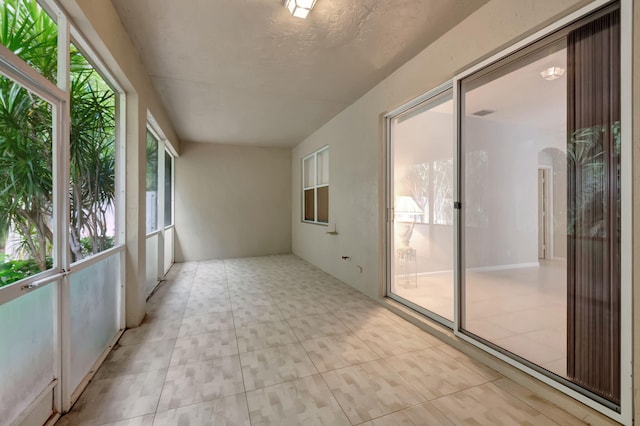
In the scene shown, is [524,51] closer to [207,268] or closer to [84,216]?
[84,216]

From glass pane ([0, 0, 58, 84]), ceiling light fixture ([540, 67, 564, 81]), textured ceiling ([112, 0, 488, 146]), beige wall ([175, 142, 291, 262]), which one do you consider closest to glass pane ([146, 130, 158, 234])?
textured ceiling ([112, 0, 488, 146])

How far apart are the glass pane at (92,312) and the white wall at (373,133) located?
9.42 ft

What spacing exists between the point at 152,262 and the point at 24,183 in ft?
9.96

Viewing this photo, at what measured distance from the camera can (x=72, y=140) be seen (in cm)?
179

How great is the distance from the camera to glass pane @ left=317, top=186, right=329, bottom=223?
516 cm

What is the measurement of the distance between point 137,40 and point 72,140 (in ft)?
4.22

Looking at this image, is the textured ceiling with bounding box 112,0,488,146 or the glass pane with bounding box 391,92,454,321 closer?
the textured ceiling with bounding box 112,0,488,146

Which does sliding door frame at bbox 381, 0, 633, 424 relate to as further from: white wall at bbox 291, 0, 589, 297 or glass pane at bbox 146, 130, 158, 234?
glass pane at bbox 146, 130, 158, 234

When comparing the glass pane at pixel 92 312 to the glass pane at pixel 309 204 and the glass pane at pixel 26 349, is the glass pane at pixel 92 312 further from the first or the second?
the glass pane at pixel 309 204

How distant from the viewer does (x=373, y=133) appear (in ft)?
11.5

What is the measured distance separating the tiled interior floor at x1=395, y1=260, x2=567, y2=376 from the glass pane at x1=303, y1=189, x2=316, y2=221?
375 centimetres

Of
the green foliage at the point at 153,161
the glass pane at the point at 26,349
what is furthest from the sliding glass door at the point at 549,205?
the green foliage at the point at 153,161

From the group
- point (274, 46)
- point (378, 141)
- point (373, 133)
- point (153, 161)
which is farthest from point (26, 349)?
point (373, 133)

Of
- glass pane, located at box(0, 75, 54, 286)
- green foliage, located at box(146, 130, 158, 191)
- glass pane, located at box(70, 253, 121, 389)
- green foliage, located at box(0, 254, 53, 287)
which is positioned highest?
green foliage, located at box(146, 130, 158, 191)
